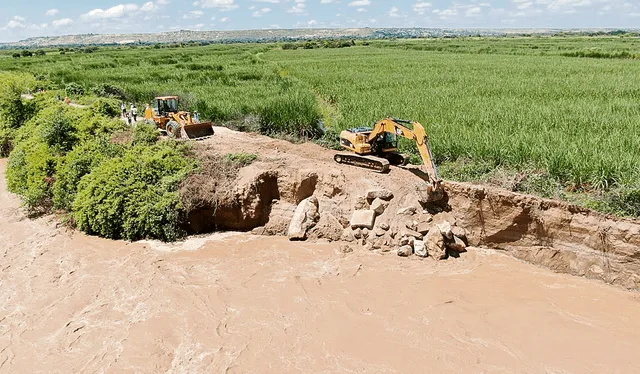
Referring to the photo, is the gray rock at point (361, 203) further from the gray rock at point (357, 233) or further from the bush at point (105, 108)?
the bush at point (105, 108)

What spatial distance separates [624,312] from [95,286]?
1047cm

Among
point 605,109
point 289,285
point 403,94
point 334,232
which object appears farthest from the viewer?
point 403,94

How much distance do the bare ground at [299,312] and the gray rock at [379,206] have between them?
45cm

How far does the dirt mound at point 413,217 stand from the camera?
8555 mm

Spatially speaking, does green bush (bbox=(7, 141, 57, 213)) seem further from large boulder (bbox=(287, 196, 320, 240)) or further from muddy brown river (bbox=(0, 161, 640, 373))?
large boulder (bbox=(287, 196, 320, 240))

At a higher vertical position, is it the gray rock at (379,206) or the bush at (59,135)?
the bush at (59,135)

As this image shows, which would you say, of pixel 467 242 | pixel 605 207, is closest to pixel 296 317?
pixel 467 242

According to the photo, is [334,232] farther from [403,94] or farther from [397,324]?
[403,94]

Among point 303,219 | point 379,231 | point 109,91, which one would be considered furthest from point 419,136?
point 109,91

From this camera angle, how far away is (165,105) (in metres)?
16.6

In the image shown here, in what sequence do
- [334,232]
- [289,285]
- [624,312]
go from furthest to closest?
[334,232] → [289,285] → [624,312]

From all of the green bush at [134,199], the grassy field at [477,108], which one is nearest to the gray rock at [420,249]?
the grassy field at [477,108]

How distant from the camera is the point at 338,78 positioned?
90.5ft

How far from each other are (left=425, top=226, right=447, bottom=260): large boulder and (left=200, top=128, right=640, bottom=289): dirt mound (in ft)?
0.07
